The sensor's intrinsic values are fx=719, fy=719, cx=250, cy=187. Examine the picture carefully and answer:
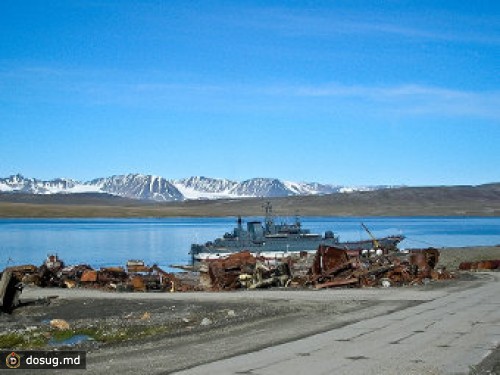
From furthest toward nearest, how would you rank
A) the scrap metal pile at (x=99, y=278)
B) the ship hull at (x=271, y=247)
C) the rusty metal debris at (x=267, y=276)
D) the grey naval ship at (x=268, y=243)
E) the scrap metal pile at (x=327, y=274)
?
the grey naval ship at (x=268, y=243) → the ship hull at (x=271, y=247) → the scrap metal pile at (x=99, y=278) → the rusty metal debris at (x=267, y=276) → the scrap metal pile at (x=327, y=274)

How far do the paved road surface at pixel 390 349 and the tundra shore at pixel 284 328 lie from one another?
0.07ft

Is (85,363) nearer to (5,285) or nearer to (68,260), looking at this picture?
(5,285)

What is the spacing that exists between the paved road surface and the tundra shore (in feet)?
0.07

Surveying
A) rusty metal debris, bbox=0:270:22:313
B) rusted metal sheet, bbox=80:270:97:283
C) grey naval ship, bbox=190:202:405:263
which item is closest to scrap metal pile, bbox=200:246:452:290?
rusted metal sheet, bbox=80:270:97:283

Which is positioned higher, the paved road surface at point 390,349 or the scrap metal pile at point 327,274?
the scrap metal pile at point 327,274

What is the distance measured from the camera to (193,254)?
2756 inches

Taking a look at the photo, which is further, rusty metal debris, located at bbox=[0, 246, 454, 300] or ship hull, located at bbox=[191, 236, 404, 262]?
ship hull, located at bbox=[191, 236, 404, 262]

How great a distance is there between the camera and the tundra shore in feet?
48.1

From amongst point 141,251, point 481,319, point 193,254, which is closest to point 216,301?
point 481,319

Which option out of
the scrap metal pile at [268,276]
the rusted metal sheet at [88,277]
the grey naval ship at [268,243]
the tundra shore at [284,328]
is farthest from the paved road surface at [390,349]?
the grey naval ship at [268,243]

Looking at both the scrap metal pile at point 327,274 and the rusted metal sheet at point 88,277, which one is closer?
the scrap metal pile at point 327,274

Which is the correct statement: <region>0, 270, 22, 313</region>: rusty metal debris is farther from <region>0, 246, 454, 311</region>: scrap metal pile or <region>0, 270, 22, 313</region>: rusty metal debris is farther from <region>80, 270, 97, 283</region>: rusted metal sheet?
<region>80, 270, 97, 283</region>: rusted metal sheet

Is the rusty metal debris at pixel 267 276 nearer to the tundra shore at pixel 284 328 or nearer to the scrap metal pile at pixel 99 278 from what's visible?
the scrap metal pile at pixel 99 278

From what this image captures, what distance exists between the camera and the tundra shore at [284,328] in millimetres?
14672
